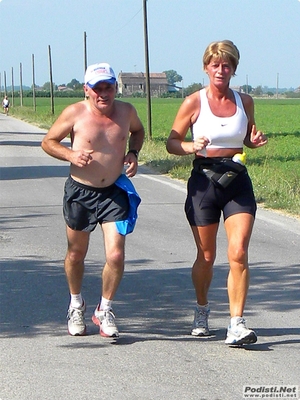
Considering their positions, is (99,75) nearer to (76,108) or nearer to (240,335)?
(76,108)

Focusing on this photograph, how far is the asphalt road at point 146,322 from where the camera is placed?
16.8ft

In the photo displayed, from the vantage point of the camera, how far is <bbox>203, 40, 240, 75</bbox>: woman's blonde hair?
575 centimetres

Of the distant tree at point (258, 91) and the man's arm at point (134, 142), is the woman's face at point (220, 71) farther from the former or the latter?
the distant tree at point (258, 91)

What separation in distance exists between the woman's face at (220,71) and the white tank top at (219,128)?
0.53ft

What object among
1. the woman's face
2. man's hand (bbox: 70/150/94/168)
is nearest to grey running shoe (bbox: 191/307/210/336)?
man's hand (bbox: 70/150/94/168)

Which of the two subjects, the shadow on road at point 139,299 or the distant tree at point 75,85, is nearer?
the shadow on road at point 139,299

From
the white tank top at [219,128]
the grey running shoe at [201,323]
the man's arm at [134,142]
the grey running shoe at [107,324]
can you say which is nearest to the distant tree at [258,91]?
the man's arm at [134,142]

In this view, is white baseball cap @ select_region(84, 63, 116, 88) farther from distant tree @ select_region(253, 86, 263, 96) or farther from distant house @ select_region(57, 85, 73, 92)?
distant tree @ select_region(253, 86, 263, 96)

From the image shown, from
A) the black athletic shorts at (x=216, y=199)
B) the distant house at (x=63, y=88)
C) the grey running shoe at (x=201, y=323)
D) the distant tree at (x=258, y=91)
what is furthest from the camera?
the distant tree at (x=258, y=91)

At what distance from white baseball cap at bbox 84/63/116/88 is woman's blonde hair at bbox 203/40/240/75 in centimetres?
66

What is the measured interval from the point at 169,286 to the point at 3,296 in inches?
58.0

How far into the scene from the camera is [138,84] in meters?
131

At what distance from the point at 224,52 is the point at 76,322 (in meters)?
2.15

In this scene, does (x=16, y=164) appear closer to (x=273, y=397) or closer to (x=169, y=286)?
(x=169, y=286)
